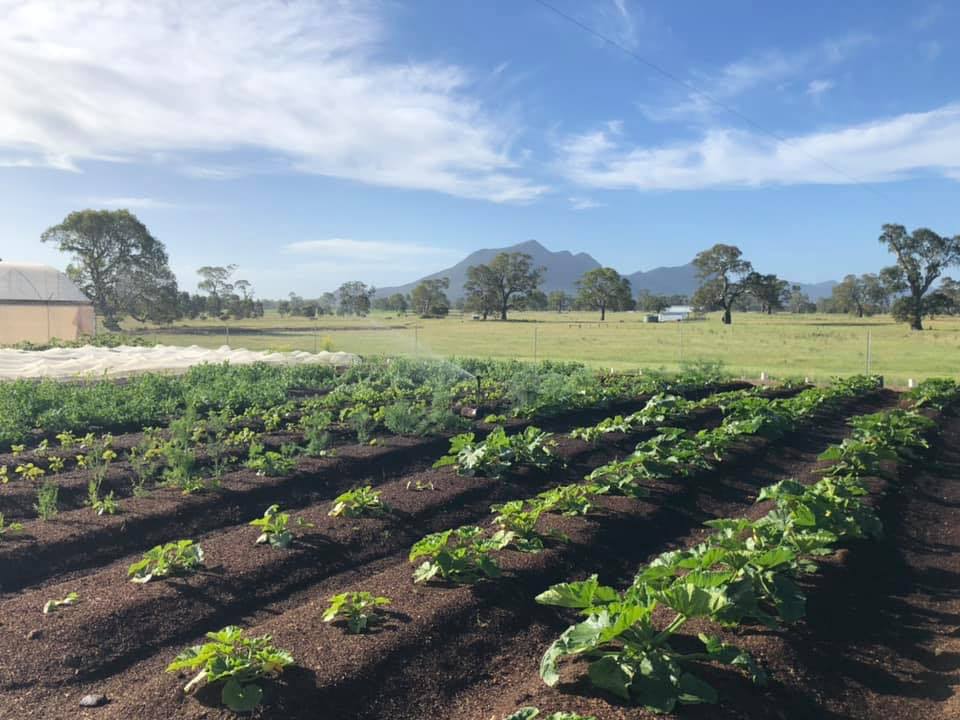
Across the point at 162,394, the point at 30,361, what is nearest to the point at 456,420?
the point at 162,394

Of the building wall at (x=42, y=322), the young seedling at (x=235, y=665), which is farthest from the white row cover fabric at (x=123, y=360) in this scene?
the young seedling at (x=235, y=665)

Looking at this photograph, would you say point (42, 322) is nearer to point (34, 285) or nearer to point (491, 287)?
point (34, 285)

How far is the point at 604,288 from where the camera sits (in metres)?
90.8

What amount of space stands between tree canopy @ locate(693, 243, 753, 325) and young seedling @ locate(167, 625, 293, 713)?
71.6 metres

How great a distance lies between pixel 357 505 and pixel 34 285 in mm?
30886

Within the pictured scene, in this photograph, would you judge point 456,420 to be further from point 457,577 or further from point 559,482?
point 457,577

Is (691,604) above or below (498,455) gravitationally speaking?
above

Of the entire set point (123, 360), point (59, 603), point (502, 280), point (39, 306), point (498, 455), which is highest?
point (502, 280)

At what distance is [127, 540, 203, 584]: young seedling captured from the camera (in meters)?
5.11

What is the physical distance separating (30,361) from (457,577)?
17.7 meters

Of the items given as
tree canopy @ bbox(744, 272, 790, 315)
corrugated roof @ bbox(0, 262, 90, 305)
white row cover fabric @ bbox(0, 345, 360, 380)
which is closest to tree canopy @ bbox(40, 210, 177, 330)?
corrugated roof @ bbox(0, 262, 90, 305)

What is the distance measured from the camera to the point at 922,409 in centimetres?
1312

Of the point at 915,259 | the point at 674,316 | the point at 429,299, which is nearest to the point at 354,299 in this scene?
the point at 429,299

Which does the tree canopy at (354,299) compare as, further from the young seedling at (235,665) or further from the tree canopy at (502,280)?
the young seedling at (235,665)
